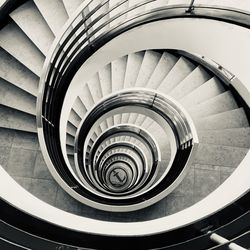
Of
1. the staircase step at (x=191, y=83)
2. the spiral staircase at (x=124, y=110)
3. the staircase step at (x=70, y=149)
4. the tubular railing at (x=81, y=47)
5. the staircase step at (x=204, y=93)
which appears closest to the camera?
the spiral staircase at (x=124, y=110)

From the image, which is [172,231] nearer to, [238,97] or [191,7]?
[191,7]

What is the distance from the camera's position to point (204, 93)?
683 cm

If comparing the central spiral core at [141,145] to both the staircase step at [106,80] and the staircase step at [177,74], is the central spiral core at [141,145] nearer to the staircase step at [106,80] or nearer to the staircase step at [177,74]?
the staircase step at [106,80]

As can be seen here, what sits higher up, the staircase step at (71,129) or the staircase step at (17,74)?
the staircase step at (17,74)

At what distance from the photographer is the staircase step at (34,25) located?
16.8ft

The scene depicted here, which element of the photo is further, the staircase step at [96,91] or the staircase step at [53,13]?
the staircase step at [96,91]

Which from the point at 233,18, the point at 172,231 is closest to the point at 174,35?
→ the point at 233,18

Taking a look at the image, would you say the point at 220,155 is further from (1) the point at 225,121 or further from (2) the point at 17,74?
(2) the point at 17,74

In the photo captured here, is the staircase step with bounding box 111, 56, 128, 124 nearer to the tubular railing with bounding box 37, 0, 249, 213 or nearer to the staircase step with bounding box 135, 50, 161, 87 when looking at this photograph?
the staircase step with bounding box 135, 50, 161, 87

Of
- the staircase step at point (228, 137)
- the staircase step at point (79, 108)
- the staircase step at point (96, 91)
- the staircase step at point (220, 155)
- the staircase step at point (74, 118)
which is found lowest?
the staircase step at point (220, 155)

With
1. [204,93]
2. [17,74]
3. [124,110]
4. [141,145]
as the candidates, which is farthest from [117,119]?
[17,74]

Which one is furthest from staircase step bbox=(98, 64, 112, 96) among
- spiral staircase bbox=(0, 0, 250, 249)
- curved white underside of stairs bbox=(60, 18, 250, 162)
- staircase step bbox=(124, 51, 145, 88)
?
curved white underside of stairs bbox=(60, 18, 250, 162)

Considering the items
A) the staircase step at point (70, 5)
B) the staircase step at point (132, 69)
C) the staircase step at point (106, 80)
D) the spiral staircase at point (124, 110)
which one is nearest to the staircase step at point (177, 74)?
the spiral staircase at point (124, 110)

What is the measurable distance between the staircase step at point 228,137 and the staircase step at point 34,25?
3373 mm
